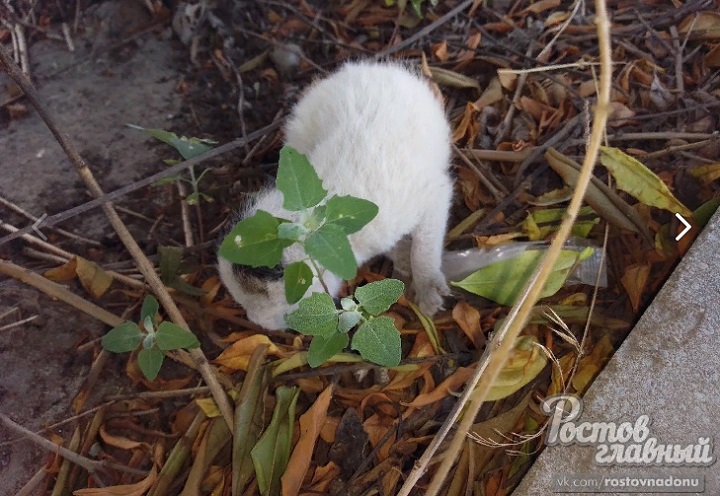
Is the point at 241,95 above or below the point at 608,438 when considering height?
above

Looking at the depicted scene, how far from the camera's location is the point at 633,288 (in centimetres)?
153

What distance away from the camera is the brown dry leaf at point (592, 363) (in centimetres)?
142

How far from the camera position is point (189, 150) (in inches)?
71.7

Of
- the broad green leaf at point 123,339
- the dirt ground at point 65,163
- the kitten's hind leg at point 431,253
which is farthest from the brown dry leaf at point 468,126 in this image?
the broad green leaf at point 123,339

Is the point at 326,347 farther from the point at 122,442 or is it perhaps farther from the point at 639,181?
the point at 639,181

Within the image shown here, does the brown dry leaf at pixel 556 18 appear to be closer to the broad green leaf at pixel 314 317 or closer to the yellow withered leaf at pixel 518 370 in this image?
the yellow withered leaf at pixel 518 370

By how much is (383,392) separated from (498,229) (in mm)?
622

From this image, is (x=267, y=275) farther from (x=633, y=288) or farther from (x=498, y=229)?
(x=633, y=288)

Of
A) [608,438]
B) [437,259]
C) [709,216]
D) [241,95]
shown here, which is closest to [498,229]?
[437,259]

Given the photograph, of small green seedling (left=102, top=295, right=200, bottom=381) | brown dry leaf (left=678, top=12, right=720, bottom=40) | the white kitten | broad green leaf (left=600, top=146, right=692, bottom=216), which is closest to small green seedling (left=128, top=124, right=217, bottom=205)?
the white kitten

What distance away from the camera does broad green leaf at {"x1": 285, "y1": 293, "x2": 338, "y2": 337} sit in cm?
124

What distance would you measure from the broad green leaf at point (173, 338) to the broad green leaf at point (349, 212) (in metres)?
0.56

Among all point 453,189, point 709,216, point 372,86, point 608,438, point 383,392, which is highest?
point 372,86

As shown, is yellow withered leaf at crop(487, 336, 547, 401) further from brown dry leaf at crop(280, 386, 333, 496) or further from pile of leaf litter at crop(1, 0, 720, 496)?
brown dry leaf at crop(280, 386, 333, 496)
